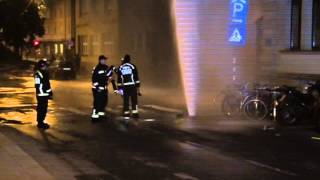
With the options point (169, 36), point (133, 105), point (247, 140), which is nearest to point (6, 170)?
point (247, 140)

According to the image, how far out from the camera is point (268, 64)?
79.5ft

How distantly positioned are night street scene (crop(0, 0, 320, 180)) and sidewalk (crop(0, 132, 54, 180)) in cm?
2

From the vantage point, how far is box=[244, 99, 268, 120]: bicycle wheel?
659 inches

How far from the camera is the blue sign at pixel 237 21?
19109 millimetres

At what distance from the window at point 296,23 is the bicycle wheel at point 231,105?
6595 millimetres

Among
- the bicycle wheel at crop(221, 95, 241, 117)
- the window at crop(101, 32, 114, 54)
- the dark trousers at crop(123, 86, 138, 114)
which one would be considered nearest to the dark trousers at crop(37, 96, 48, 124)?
the dark trousers at crop(123, 86, 138, 114)

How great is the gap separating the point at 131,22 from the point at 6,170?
3789 centimetres

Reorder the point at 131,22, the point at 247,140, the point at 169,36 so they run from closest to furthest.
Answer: the point at 247,140 < the point at 169,36 < the point at 131,22

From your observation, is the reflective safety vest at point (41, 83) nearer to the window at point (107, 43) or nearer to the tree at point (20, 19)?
the window at point (107, 43)

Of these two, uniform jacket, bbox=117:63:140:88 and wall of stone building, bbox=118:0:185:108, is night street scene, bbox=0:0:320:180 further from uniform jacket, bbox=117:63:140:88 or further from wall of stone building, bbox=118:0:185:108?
wall of stone building, bbox=118:0:185:108

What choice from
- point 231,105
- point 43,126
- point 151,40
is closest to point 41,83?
point 43,126

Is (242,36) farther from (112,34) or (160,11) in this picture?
(112,34)

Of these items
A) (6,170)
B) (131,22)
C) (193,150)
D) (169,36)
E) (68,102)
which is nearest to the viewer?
(6,170)

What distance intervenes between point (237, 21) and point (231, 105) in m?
2.83
